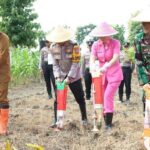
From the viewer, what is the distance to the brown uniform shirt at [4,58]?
6.98 m

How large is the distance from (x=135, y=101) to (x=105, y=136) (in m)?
5.52

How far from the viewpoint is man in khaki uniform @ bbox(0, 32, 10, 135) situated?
6992 mm

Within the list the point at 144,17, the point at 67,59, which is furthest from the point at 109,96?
the point at 144,17

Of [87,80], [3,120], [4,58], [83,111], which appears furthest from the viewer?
[87,80]

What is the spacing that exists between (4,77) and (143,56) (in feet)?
7.34

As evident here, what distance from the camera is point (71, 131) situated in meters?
7.62

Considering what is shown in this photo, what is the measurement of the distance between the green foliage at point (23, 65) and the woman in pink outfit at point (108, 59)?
11.0m

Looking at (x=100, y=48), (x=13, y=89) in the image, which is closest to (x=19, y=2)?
(x=13, y=89)

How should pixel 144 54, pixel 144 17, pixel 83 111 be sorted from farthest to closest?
pixel 83 111 → pixel 144 54 → pixel 144 17

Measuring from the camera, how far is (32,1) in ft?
103

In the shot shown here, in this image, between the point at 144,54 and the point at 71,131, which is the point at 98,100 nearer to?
the point at 71,131

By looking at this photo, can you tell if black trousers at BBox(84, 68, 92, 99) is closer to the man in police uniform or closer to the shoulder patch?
the man in police uniform

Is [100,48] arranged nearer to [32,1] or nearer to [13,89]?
[13,89]

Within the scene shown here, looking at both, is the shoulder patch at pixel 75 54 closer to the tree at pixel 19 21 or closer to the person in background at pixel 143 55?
the person in background at pixel 143 55
